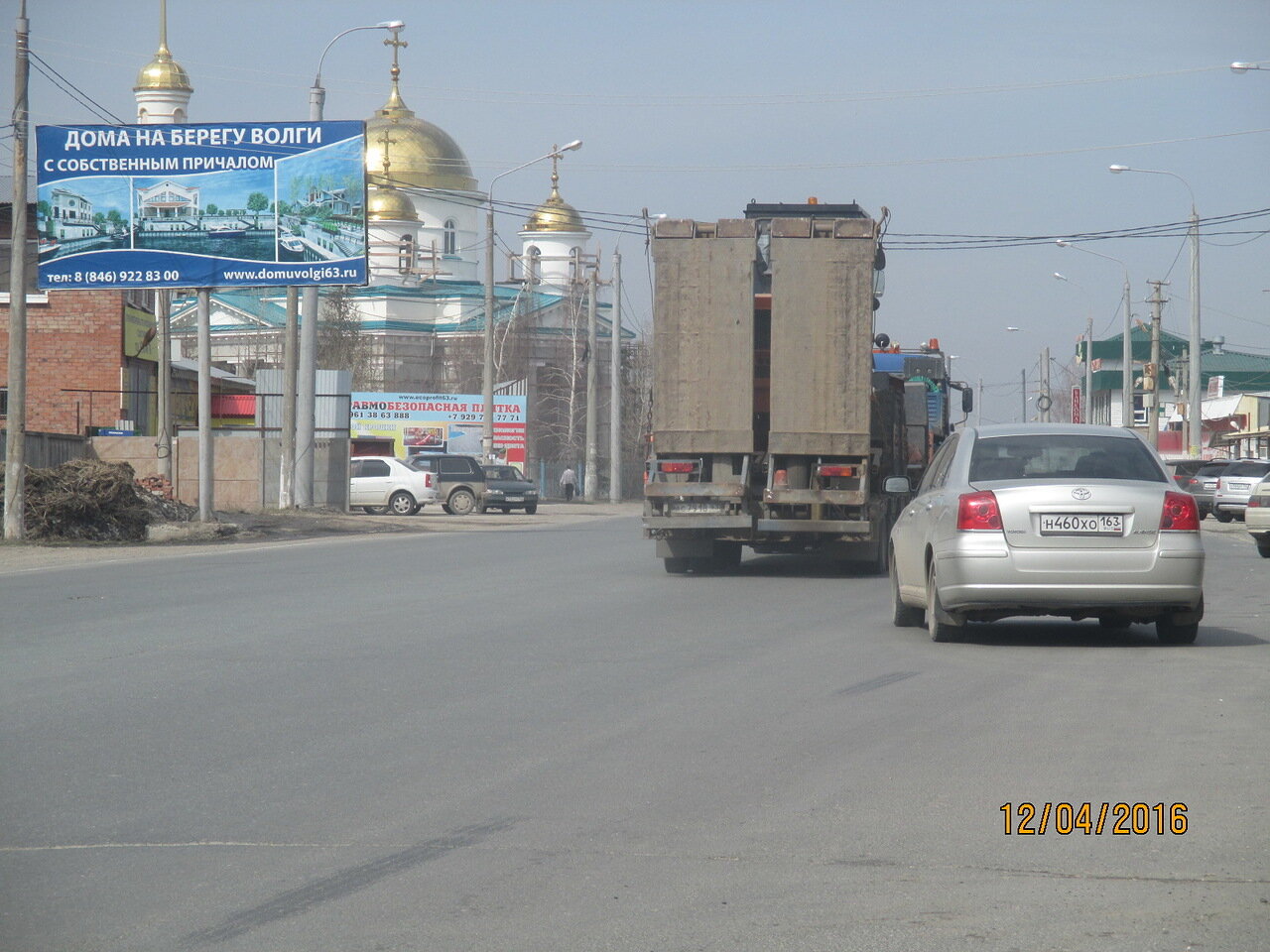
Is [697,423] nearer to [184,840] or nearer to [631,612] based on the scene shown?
[631,612]

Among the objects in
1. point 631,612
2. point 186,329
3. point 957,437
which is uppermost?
point 186,329

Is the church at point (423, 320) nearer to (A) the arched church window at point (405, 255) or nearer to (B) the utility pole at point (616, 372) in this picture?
(A) the arched church window at point (405, 255)

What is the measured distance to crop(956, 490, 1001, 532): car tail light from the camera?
10109 millimetres

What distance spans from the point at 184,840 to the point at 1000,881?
2733 millimetres

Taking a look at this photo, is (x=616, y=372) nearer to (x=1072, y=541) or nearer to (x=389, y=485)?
(x=389, y=485)

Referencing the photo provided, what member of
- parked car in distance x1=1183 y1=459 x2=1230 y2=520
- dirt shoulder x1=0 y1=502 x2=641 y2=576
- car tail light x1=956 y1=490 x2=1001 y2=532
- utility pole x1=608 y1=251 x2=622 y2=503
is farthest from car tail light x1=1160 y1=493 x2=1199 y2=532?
utility pole x1=608 y1=251 x2=622 y2=503

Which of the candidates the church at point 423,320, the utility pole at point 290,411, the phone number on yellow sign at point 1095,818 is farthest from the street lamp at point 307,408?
the church at point 423,320

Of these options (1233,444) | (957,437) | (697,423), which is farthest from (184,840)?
(1233,444)

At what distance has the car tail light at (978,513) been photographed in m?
10.1

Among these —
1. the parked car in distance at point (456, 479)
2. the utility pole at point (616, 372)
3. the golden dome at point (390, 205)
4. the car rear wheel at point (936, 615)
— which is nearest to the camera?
the car rear wheel at point (936, 615)

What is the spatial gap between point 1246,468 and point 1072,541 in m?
28.6

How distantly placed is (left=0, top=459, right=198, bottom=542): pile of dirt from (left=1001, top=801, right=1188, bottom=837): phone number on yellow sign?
68.2ft

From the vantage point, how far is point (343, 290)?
257 feet

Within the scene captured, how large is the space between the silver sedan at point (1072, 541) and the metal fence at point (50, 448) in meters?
21.0
